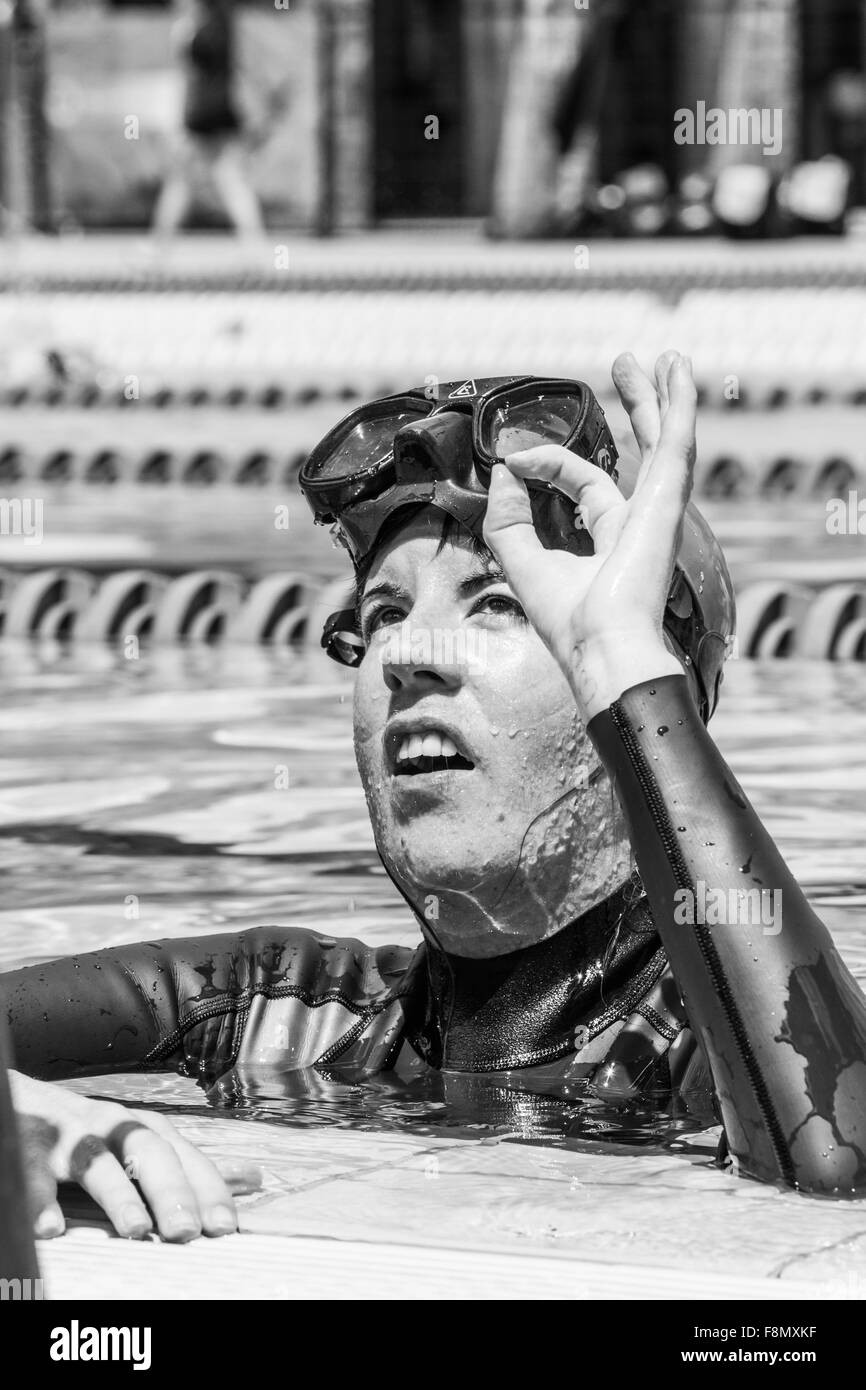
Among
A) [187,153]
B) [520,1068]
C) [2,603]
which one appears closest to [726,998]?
[520,1068]

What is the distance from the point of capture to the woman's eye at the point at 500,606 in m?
3.22

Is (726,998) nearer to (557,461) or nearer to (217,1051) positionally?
(557,461)

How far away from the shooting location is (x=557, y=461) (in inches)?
117

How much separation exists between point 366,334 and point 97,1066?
541 inches

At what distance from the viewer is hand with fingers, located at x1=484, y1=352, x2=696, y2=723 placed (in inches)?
111

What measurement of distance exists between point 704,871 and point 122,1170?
69 centimetres

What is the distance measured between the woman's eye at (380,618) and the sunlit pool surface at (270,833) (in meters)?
0.61

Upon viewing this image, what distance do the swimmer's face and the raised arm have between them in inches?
10.9

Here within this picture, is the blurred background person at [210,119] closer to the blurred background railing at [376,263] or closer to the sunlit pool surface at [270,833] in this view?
the blurred background railing at [376,263]

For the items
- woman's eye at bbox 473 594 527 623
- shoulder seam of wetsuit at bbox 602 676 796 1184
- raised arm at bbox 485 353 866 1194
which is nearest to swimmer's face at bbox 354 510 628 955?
woman's eye at bbox 473 594 527 623

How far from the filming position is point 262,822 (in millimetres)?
5852

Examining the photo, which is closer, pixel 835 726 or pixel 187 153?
pixel 835 726

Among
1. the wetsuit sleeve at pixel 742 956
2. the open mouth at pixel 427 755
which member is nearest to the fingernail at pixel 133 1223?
the wetsuit sleeve at pixel 742 956

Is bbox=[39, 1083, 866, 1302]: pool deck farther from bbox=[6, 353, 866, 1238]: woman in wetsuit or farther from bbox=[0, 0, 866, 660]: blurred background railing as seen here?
bbox=[0, 0, 866, 660]: blurred background railing
